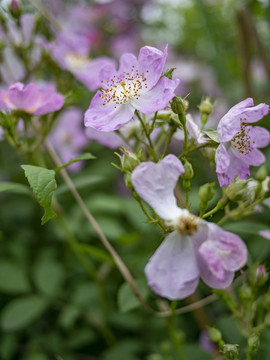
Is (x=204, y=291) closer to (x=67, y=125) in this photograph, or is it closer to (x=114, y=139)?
(x=114, y=139)

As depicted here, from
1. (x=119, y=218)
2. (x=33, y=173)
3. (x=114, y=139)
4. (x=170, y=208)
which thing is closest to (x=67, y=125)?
(x=119, y=218)

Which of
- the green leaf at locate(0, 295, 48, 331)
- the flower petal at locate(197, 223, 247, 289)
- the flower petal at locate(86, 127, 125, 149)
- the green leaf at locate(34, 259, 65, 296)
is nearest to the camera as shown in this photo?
the flower petal at locate(197, 223, 247, 289)

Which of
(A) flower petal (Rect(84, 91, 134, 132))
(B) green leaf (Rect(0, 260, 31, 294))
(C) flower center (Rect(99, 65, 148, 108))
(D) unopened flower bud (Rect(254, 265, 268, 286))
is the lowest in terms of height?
(B) green leaf (Rect(0, 260, 31, 294))

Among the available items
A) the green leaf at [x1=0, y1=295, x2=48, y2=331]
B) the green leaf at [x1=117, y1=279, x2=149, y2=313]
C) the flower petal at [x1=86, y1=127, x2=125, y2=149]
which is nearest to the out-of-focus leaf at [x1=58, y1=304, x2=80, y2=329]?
the green leaf at [x1=0, y1=295, x2=48, y2=331]

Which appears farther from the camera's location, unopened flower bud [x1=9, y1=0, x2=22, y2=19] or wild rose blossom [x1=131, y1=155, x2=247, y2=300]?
unopened flower bud [x1=9, y1=0, x2=22, y2=19]

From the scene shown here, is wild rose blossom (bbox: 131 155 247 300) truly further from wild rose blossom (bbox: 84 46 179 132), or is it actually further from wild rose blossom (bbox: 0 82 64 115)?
wild rose blossom (bbox: 0 82 64 115)

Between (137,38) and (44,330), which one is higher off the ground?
(137,38)
